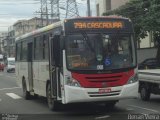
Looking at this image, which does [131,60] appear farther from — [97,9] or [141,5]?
[97,9]

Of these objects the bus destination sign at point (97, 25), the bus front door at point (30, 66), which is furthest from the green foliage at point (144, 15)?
the bus destination sign at point (97, 25)

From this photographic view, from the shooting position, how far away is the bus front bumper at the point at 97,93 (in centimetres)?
1366

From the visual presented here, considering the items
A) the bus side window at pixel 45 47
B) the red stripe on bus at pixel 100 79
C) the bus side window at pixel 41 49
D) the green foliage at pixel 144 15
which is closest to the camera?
the red stripe on bus at pixel 100 79

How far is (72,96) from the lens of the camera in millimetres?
13641

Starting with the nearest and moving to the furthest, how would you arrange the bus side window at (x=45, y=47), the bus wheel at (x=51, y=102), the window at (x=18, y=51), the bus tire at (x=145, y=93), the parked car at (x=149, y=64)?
1. the bus wheel at (x=51, y=102)
2. the bus side window at (x=45, y=47)
3. the bus tire at (x=145, y=93)
4. the window at (x=18, y=51)
5. the parked car at (x=149, y=64)

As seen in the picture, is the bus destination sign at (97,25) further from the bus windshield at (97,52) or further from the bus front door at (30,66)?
the bus front door at (30,66)

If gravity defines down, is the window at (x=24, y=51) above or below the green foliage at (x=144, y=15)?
below

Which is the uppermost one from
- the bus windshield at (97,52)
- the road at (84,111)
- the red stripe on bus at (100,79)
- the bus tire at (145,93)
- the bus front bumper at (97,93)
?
the bus windshield at (97,52)

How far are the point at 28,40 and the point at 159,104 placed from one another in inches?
247

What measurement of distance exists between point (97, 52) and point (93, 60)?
0.29m

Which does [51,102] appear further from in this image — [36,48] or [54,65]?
[36,48]

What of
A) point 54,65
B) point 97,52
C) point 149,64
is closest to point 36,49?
point 54,65

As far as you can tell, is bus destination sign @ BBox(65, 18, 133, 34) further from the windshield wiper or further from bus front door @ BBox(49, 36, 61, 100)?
bus front door @ BBox(49, 36, 61, 100)

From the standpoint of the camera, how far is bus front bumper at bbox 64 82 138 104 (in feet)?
44.8
